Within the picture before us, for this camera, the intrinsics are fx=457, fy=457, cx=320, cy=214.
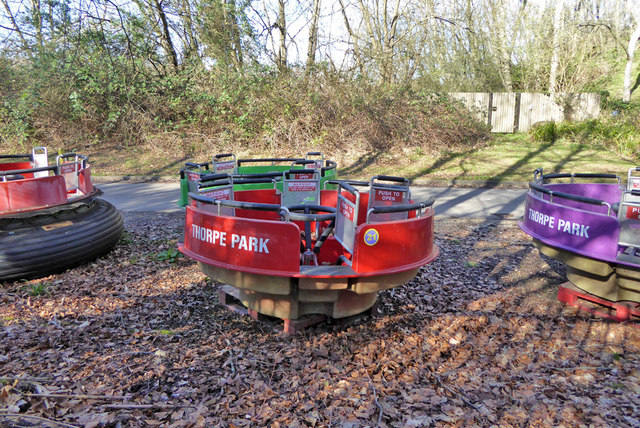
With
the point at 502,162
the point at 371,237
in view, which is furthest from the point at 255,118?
the point at 371,237

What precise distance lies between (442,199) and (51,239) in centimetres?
897

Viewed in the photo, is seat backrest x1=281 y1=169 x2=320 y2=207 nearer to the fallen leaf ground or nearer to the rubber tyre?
the fallen leaf ground

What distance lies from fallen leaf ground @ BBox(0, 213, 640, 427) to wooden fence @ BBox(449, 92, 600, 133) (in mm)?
20958

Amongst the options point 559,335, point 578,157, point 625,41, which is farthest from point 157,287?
point 625,41

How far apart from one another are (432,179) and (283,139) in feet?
20.6

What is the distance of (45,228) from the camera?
6.04 metres

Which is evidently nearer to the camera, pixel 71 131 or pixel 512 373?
pixel 512 373

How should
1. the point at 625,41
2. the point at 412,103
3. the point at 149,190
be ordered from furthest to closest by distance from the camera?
the point at 625,41 < the point at 412,103 < the point at 149,190

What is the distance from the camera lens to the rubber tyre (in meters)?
5.65

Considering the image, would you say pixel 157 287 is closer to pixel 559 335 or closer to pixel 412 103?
pixel 559 335

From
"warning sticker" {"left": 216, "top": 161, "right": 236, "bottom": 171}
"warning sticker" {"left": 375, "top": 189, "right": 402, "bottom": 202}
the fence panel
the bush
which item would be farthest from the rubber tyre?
the fence panel

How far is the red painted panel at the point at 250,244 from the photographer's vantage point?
395 centimetres

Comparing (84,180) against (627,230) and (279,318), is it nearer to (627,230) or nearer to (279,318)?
(279,318)

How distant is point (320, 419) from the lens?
3.19 metres
